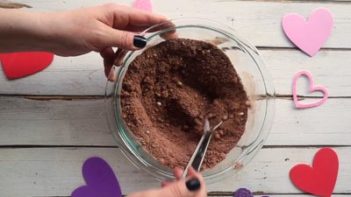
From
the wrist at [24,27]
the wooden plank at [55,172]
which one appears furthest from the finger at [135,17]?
the wooden plank at [55,172]

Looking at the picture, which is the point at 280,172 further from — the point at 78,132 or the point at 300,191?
the point at 78,132

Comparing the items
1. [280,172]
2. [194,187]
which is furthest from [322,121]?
[194,187]

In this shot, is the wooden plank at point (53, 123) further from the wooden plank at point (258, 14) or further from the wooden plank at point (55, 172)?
the wooden plank at point (258, 14)

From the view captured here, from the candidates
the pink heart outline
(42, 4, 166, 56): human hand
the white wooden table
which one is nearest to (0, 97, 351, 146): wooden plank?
the white wooden table

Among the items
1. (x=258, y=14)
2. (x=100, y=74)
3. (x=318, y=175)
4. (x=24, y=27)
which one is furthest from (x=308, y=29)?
(x=24, y=27)

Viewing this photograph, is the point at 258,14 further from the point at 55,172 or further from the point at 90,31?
the point at 55,172

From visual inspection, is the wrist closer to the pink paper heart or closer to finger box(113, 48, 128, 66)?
finger box(113, 48, 128, 66)

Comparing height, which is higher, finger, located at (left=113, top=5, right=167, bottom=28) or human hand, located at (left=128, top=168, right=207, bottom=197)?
finger, located at (left=113, top=5, right=167, bottom=28)
